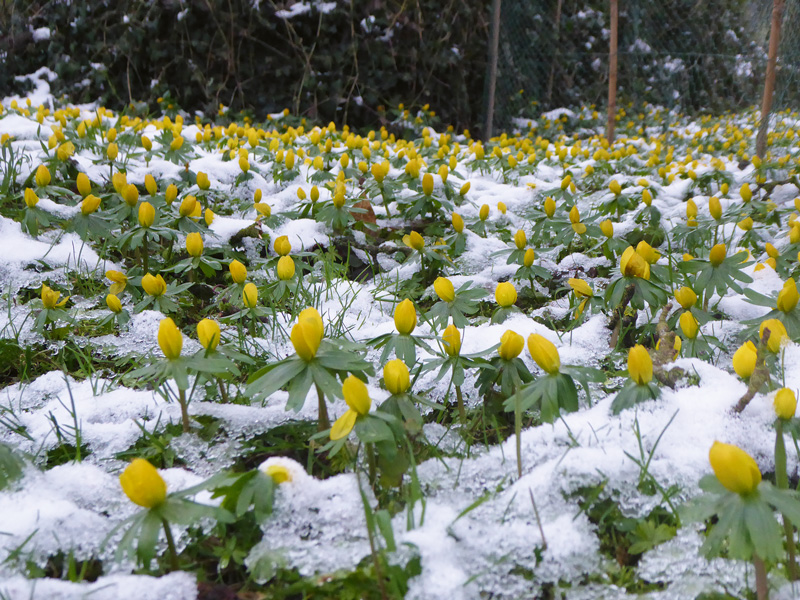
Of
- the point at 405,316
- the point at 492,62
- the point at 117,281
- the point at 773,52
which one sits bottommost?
the point at 117,281

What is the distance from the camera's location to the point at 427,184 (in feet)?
7.61

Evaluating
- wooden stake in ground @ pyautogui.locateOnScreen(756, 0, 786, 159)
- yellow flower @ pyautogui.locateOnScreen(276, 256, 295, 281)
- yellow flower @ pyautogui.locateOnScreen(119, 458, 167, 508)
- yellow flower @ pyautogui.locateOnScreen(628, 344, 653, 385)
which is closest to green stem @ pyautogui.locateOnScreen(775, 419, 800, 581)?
yellow flower @ pyautogui.locateOnScreen(628, 344, 653, 385)

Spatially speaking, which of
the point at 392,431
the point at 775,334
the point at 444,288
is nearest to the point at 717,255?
the point at 775,334

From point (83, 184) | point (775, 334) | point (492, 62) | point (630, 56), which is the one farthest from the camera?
point (630, 56)

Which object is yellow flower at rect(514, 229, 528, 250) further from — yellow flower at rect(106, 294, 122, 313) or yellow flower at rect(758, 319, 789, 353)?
yellow flower at rect(106, 294, 122, 313)

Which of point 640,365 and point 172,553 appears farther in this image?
point 640,365

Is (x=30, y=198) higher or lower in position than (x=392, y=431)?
higher

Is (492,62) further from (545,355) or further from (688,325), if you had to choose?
(545,355)

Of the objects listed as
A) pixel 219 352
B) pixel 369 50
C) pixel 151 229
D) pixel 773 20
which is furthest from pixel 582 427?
pixel 369 50

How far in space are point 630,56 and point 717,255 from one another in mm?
6818

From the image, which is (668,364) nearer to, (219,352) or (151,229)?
(219,352)

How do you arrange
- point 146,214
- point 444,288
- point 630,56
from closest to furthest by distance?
point 444,288, point 146,214, point 630,56

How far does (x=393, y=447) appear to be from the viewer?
95 centimetres

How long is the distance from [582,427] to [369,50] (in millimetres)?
5905
